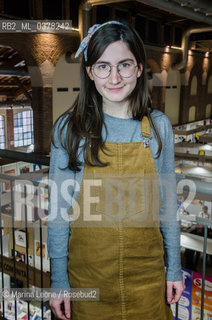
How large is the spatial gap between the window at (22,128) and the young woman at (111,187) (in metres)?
21.1

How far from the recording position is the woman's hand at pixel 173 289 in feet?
5.09

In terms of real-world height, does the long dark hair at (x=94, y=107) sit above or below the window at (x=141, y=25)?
below

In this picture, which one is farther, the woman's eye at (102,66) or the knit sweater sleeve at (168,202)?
the knit sweater sleeve at (168,202)

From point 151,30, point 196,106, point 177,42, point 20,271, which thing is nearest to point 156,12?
point 151,30

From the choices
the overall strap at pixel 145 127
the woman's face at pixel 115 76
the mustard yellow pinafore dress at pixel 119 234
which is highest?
the woman's face at pixel 115 76

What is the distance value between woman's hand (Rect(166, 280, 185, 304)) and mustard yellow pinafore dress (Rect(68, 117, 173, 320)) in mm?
102

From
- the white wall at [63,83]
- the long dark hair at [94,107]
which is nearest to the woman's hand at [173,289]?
the long dark hair at [94,107]

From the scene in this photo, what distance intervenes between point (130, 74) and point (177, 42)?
1710 cm

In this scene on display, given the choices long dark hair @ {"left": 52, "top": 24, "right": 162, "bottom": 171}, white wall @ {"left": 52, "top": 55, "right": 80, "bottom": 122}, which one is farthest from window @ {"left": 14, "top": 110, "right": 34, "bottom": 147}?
long dark hair @ {"left": 52, "top": 24, "right": 162, "bottom": 171}

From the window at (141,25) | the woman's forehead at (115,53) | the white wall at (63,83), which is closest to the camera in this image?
the woman's forehead at (115,53)

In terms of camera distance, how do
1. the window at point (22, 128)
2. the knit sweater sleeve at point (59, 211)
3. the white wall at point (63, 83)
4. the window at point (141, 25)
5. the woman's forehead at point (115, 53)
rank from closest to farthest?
the woman's forehead at point (115, 53), the knit sweater sleeve at point (59, 211), the white wall at point (63, 83), the window at point (141, 25), the window at point (22, 128)

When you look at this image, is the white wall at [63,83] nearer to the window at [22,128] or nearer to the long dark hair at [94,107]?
the window at [22,128]

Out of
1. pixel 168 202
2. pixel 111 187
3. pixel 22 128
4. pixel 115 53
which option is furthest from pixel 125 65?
pixel 22 128

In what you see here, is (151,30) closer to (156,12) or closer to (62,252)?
(156,12)
